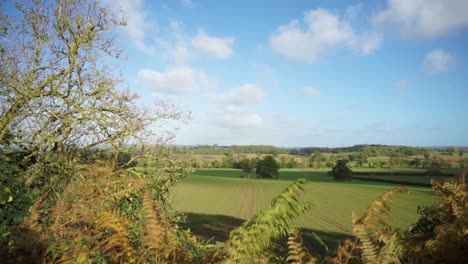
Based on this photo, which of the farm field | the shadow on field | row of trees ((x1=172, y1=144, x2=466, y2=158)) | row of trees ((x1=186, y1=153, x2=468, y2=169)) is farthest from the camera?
row of trees ((x1=172, y1=144, x2=466, y2=158))

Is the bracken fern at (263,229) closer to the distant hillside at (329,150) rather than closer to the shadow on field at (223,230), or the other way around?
the shadow on field at (223,230)

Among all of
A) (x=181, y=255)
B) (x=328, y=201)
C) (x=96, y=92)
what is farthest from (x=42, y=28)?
(x=328, y=201)

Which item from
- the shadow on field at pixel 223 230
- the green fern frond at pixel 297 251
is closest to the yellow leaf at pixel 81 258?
the green fern frond at pixel 297 251

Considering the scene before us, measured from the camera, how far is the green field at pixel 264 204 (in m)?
34.8

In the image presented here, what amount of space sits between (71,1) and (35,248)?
7924 millimetres

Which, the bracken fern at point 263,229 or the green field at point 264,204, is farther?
the green field at point 264,204

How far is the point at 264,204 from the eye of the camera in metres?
49.7

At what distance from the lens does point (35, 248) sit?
101 inches

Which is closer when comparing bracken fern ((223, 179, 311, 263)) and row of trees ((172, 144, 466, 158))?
bracken fern ((223, 179, 311, 263))

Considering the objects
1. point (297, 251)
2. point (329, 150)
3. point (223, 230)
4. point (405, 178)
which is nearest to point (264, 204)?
point (223, 230)

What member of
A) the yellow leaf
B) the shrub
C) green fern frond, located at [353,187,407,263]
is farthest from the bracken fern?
the shrub

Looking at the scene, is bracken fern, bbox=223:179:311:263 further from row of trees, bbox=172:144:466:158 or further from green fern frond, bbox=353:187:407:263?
row of trees, bbox=172:144:466:158

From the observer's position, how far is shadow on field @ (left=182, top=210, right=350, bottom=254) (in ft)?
93.7

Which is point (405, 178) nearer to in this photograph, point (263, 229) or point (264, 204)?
point (264, 204)
